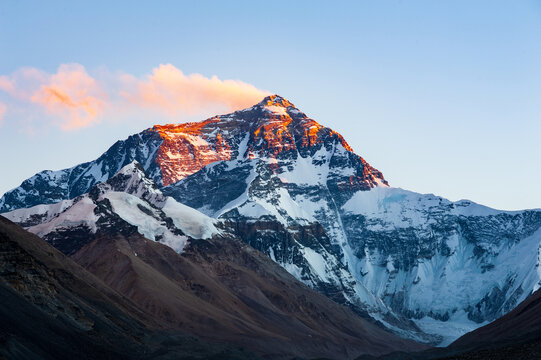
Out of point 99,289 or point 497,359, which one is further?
point 99,289

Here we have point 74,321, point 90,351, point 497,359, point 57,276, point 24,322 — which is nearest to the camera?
point 497,359

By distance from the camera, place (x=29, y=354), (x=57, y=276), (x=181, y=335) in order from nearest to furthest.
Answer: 1. (x=29, y=354)
2. (x=57, y=276)
3. (x=181, y=335)

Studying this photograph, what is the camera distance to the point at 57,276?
176 metres

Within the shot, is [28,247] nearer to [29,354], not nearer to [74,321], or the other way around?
[74,321]

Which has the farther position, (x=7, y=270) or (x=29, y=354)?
(x=7, y=270)

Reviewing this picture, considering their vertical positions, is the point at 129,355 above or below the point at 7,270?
below

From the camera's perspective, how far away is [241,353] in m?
184

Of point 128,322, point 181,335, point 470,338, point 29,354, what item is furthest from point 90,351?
point 470,338

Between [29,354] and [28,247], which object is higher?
[28,247]

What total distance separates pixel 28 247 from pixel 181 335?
37.3 meters

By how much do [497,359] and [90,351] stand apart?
62902 millimetres

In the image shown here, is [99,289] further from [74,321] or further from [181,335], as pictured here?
[74,321]

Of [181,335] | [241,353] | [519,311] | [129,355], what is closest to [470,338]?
[519,311]

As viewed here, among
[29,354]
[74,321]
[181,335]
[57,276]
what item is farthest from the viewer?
[181,335]
